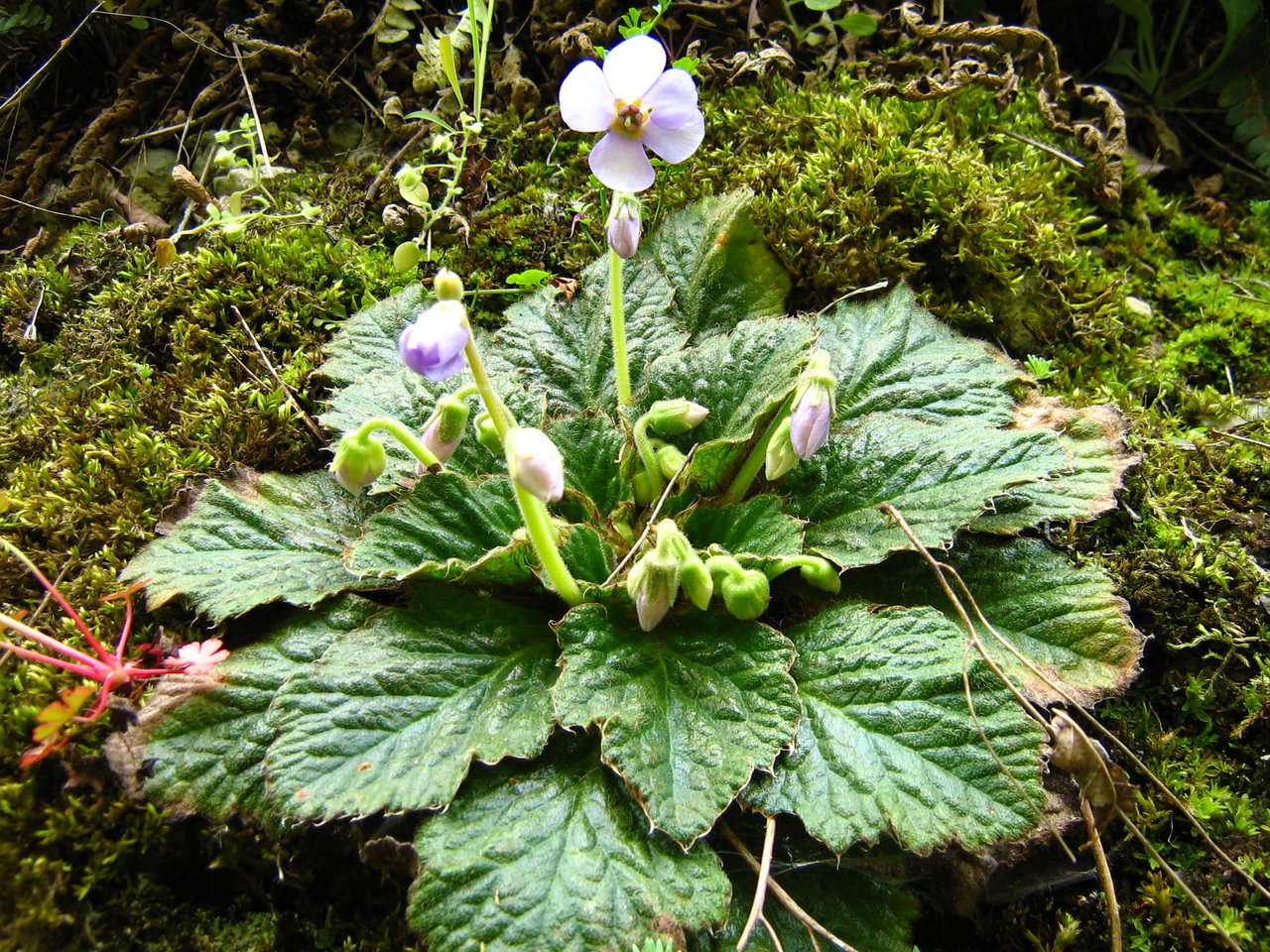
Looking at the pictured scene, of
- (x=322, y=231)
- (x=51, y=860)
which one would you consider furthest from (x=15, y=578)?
(x=322, y=231)

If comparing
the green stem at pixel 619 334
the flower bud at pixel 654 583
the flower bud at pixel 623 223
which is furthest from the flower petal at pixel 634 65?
the flower bud at pixel 654 583

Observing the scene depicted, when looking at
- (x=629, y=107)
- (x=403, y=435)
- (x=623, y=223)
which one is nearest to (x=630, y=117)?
(x=629, y=107)

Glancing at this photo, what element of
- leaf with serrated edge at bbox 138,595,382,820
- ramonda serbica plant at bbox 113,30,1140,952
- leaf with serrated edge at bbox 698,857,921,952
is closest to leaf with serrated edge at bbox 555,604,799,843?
ramonda serbica plant at bbox 113,30,1140,952

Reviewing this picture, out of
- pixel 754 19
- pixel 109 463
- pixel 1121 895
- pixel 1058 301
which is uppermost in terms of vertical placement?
pixel 754 19

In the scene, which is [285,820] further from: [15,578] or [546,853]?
[15,578]

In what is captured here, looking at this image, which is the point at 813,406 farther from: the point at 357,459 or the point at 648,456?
the point at 357,459

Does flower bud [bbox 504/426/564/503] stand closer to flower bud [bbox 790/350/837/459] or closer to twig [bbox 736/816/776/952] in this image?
flower bud [bbox 790/350/837/459]

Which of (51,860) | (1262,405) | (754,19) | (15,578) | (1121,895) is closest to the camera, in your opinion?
(51,860)

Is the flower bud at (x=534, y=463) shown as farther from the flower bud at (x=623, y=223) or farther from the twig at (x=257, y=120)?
the twig at (x=257, y=120)
